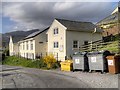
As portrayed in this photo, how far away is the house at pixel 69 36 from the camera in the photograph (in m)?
40.2

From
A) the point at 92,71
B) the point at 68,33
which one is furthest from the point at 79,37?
the point at 92,71

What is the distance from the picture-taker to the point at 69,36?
4041cm

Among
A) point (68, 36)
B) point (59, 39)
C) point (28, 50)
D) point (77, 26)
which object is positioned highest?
point (77, 26)

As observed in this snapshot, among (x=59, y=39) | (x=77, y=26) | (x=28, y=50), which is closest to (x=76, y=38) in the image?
(x=77, y=26)

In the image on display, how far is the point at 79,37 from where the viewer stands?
4153 cm

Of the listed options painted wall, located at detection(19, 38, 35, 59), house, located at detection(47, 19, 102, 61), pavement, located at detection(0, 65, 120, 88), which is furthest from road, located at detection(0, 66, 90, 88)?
painted wall, located at detection(19, 38, 35, 59)

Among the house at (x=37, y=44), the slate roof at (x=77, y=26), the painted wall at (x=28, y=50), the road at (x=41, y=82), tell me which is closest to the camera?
the road at (x=41, y=82)

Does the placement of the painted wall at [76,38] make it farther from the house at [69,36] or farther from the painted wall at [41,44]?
the painted wall at [41,44]

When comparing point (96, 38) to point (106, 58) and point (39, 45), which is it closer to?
point (39, 45)

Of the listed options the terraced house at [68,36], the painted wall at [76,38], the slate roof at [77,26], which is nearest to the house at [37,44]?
the terraced house at [68,36]

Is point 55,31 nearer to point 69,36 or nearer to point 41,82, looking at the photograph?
point 69,36

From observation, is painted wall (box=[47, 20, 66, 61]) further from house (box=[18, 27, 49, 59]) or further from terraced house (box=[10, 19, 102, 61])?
house (box=[18, 27, 49, 59])

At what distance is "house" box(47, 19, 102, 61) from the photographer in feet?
132

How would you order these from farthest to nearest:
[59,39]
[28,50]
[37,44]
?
[28,50] → [37,44] → [59,39]
